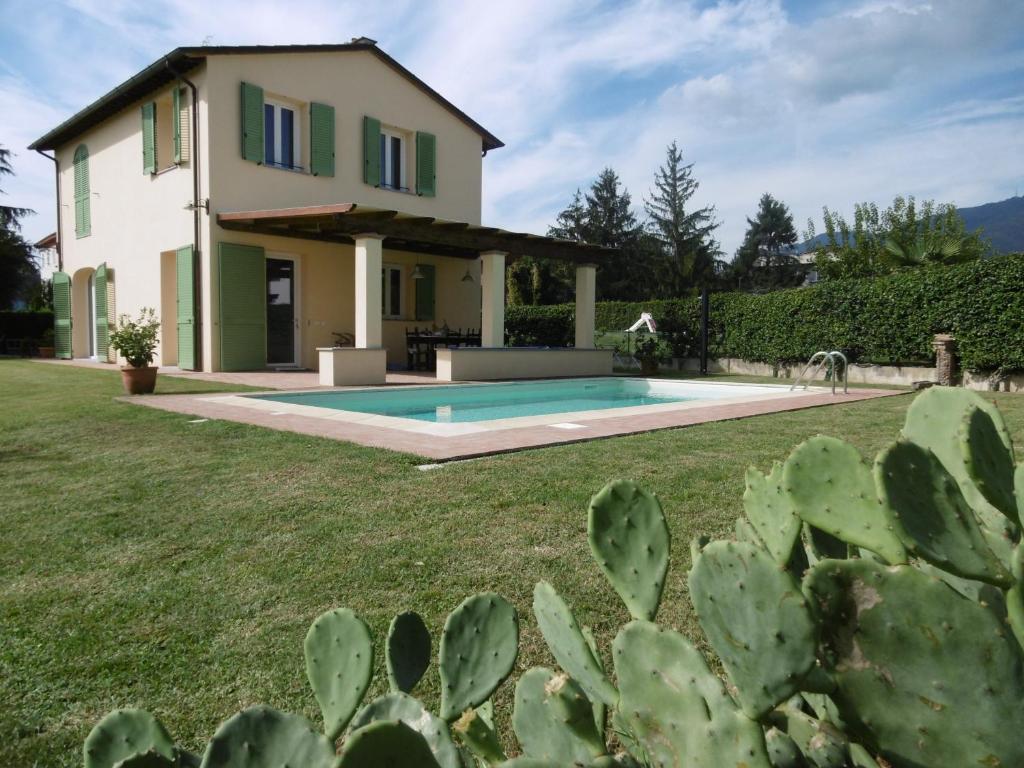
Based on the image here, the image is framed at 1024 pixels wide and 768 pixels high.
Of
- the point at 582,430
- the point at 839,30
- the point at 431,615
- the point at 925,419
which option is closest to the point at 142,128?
the point at 582,430

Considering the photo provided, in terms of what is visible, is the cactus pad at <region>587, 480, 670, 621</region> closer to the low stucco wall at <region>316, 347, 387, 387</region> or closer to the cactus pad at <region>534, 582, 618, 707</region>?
the cactus pad at <region>534, 582, 618, 707</region>

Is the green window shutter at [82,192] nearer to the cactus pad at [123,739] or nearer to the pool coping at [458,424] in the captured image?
the pool coping at [458,424]

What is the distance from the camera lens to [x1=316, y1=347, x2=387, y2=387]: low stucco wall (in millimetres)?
11477

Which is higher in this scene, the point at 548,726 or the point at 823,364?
the point at 823,364

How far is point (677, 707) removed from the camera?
0.92 m

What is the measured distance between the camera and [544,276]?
32750 mm

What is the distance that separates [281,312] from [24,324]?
15115 millimetres

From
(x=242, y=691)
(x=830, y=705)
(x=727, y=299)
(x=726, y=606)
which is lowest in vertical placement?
(x=242, y=691)

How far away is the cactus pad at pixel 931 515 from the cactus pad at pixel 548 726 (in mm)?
502

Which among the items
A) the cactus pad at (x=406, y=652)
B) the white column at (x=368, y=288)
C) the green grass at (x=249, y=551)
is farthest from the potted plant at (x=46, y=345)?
the cactus pad at (x=406, y=652)

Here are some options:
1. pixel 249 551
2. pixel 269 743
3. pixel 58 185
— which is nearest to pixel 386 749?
pixel 269 743

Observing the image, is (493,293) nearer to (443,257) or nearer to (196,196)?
(443,257)

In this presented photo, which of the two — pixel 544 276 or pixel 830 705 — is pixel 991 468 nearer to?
pixel 830 705

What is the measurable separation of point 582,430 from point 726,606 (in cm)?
562
